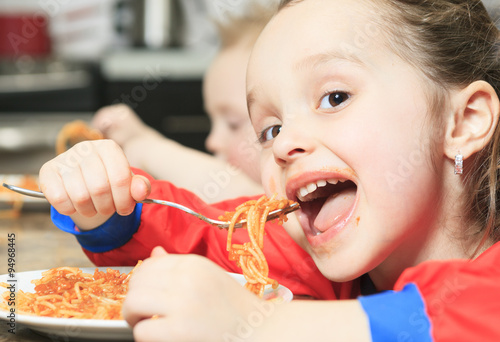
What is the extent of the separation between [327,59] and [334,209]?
0.23 m

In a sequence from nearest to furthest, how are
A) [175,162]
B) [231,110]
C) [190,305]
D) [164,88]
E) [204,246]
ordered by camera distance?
[190,305], [204,246], [175,162], [231,110], [164,88]

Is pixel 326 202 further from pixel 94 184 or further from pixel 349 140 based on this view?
pixel 94 184

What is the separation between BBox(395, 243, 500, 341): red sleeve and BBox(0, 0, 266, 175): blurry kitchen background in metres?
2.45

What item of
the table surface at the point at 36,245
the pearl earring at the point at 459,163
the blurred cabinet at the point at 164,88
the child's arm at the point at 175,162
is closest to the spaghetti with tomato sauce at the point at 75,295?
the table surface at the point at 36,245

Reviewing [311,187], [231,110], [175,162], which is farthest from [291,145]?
[231,110]

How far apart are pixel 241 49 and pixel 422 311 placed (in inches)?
67.7

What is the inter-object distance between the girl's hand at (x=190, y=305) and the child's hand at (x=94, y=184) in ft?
0.81

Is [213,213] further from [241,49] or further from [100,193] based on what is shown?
[241,49]

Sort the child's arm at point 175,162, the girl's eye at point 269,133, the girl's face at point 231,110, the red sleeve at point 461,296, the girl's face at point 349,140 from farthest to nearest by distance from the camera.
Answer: the girl's face at point 231,110 < the child's arm at point 175,162 < the girl's eye at point 269,133 < the girl's face at point 349,140 < the red sleeve at point 461,296

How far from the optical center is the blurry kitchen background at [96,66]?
3414 mm

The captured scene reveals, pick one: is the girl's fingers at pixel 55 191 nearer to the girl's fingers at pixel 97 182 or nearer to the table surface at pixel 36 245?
the girl's fingers at pixel 97 182

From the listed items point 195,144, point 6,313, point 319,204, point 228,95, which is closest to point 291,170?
point 319,204

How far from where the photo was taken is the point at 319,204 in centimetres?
103

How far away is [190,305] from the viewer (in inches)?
25.5
